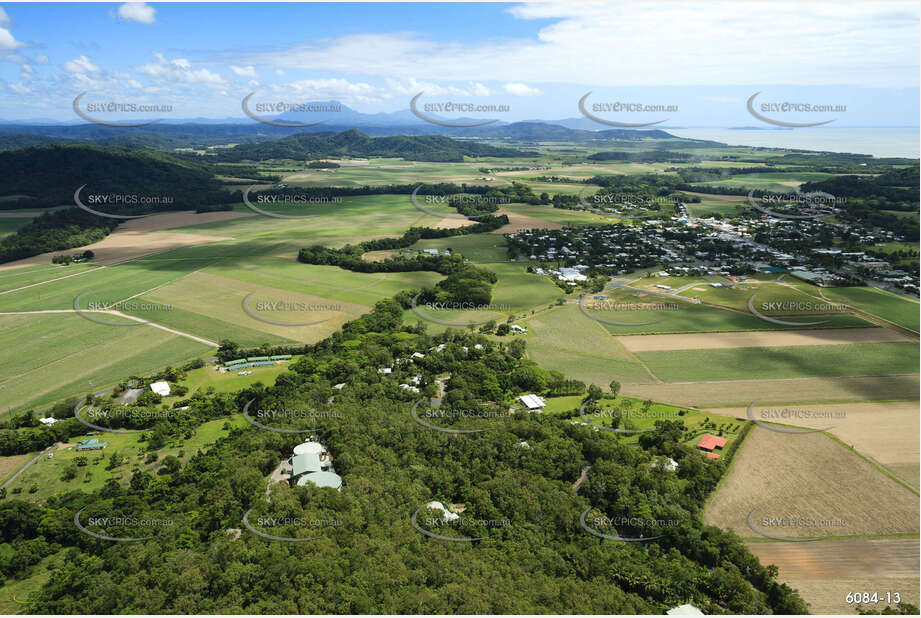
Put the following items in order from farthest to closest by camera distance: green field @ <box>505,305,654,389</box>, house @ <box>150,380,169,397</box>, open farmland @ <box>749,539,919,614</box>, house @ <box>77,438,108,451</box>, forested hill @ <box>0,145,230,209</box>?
1. forested hill @ <box>0,145,230,209</box>
2. green field @ <box>505,305,654,389</box>
3. house @ <box>150,380,169,397</box>
4. house @ <box>77,438,108,451</box>
5. open farmland @ <box>749,539,919,614</box>

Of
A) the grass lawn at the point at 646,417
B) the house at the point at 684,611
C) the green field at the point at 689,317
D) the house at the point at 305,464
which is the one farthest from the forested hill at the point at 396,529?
the green field at the point at 689,317

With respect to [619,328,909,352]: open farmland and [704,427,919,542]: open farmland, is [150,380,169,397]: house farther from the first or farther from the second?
[619,328,909,352]: open farmland

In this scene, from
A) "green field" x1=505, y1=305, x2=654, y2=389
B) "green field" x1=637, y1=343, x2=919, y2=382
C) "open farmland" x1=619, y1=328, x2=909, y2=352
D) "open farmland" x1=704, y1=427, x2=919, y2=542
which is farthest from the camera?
"open farmland" x1=619, y1=328, x2=909, y2=352

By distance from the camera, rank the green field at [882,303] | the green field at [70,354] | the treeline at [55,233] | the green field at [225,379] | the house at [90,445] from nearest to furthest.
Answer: the house at [90,445], the green field at [70,354], the green field at [225,379], the green field at [882,303], the treeline at [55,233]

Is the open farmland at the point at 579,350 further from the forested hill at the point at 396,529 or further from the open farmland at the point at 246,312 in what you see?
the open farmland at the point at 246,312

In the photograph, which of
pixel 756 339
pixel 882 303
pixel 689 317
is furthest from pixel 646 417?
pixel 882 303

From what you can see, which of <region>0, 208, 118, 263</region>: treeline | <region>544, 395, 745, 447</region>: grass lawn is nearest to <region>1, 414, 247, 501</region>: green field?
<region>544, 395, 745, 447</region>: grass lawn
